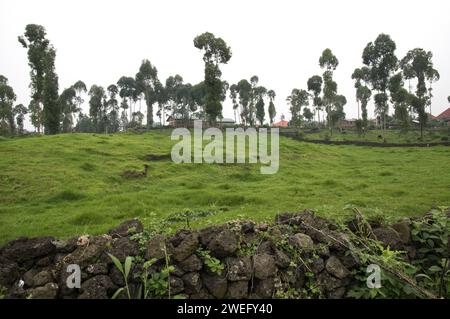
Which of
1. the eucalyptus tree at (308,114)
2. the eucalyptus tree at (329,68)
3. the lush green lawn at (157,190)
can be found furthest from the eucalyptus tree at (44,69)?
the eucalyptus tree at (308,114)

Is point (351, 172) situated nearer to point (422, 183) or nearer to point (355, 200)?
point (422, 183)

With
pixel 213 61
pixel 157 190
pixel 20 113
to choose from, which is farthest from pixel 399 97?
pixel 20 113

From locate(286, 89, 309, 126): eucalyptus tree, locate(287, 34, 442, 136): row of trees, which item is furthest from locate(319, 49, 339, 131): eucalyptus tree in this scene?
locate(286, 89, 309, 126): eucalyptus tree

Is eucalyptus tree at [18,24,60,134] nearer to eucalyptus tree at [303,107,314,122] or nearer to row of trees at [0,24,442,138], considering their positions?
row of trees at [0,24,442,138]

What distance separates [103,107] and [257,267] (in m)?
80.6

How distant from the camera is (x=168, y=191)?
49.6ft

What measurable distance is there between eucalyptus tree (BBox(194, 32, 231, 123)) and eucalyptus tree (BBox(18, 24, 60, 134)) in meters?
20.4

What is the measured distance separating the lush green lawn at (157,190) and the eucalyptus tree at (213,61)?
22.9m

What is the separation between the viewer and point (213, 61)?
46.9 metres

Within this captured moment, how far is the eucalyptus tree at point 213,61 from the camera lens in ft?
149

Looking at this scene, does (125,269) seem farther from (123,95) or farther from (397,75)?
(123,95)

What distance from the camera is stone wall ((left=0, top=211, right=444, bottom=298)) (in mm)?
4680

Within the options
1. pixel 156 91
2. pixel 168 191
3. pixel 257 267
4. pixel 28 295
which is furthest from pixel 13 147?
pixel 156 91

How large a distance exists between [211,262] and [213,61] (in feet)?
147
